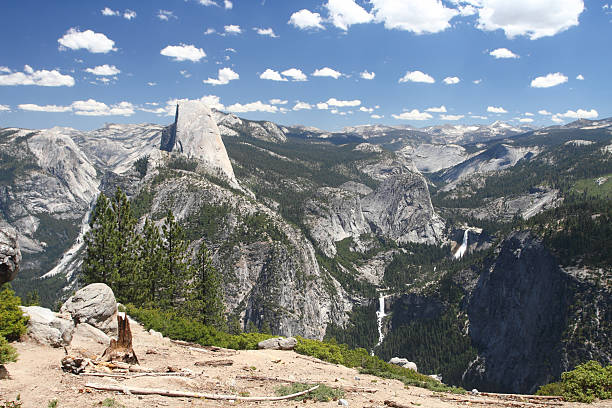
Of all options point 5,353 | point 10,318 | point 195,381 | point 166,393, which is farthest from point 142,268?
point 166,393

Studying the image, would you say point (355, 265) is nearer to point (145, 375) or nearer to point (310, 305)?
point (310, 305)

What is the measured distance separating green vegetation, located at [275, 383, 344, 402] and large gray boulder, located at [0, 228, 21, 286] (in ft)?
48.7

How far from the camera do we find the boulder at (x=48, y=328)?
20.6 metres

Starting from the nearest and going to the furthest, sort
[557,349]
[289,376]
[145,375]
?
[145,375]
[289,376]
[557,349]

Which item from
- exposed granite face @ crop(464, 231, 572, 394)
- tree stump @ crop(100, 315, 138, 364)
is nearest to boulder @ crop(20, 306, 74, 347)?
tree stump @ crop(100, 315, 138, 364)

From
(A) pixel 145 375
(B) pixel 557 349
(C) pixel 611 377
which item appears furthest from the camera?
(B) pixel 557 349

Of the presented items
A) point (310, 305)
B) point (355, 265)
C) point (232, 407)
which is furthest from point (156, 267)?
point (355, 265)

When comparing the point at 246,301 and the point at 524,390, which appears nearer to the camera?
the point at 524,390

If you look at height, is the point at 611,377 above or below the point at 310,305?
above

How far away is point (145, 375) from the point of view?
58.0ft

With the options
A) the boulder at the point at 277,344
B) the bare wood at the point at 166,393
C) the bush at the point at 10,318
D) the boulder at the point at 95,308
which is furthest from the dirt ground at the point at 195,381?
the boulder at the point at 277,344

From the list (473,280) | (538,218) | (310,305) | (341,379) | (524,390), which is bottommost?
(524,390)

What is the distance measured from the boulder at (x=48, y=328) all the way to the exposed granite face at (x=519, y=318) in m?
92.4

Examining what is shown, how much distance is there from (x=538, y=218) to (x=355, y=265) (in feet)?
292
